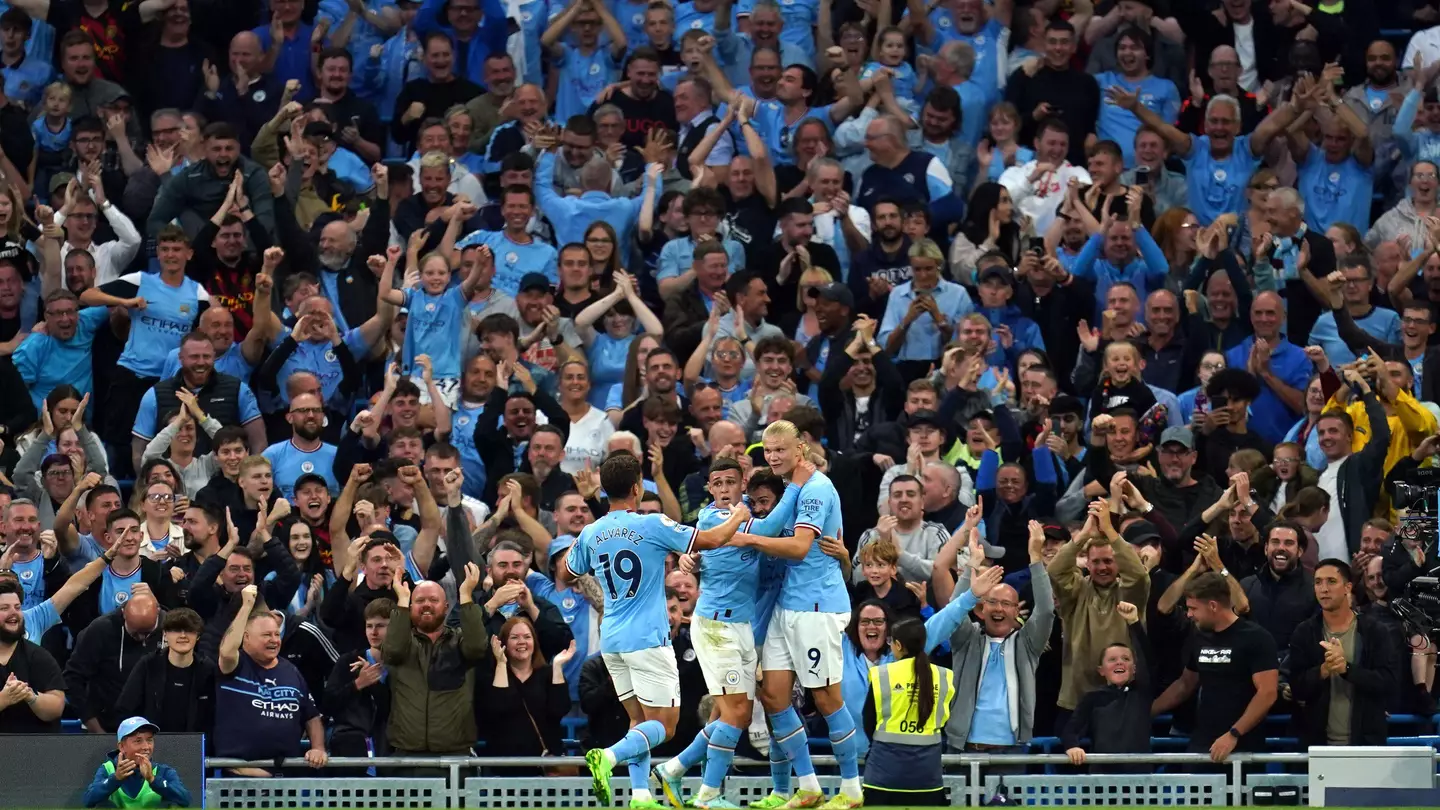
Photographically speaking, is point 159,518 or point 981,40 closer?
point 159,518

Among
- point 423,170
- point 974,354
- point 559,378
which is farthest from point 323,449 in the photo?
point 974,354

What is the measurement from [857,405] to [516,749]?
465cm

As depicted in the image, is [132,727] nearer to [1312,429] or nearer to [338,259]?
[338,259]

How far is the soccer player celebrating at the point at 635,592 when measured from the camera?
14.4 m

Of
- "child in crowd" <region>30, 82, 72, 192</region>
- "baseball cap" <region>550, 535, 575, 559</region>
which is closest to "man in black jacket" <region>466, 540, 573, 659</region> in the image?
"baseball cap" <region>550, 535, 575, 559</region>

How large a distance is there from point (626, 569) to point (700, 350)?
5693 mm

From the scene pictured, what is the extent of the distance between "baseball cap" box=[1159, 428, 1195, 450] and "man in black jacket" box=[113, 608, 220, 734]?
24.5ft

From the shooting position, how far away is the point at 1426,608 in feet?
51.0

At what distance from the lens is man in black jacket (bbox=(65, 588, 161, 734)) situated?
16.7 metres

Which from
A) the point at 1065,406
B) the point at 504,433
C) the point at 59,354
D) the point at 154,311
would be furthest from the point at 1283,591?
the point at 59,354

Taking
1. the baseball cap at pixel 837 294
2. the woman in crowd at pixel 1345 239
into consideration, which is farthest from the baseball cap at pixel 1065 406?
the woman in crowd at pixel 1345 239

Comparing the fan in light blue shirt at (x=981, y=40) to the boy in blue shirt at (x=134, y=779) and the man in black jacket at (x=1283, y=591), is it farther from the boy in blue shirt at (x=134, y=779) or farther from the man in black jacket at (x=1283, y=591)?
the boy in blue shirt at (x=134, y=779)

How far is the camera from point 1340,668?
16438mm

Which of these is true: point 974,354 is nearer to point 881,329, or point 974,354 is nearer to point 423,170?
point 881,329
